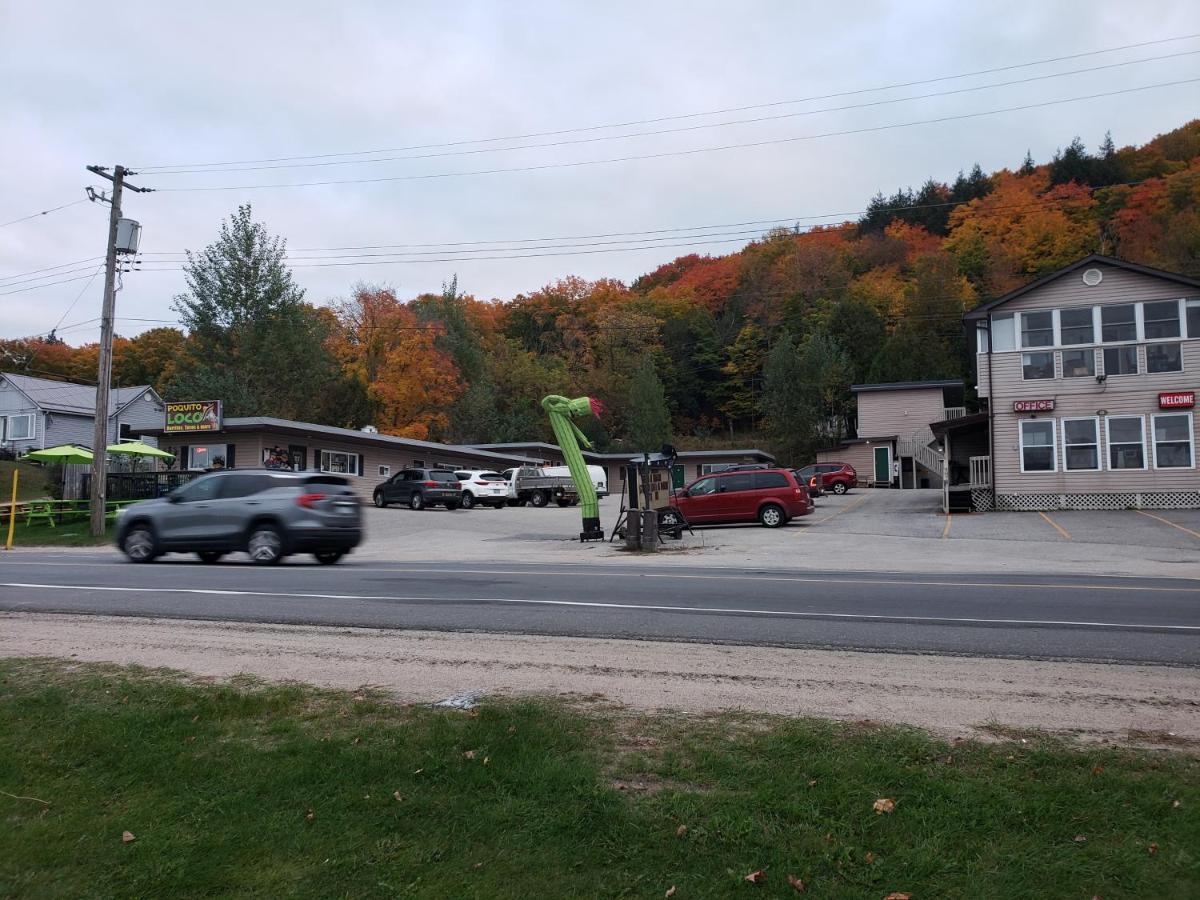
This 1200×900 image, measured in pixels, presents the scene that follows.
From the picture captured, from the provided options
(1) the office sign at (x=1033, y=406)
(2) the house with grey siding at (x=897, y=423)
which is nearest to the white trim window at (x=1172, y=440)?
(1) the office sign at (x=1033, y=406)

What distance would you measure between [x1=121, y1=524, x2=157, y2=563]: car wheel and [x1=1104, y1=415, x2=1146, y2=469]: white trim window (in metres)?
28.8

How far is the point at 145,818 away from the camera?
4.45 meters

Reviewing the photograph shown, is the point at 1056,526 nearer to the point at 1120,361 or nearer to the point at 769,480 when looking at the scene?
the point at 1120,361

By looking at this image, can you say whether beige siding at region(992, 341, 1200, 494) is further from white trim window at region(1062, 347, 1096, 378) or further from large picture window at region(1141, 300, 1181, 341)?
large picture window at region(1141, 300, 1181, 341)

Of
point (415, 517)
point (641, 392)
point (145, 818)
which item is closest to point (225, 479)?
point (145, 818)

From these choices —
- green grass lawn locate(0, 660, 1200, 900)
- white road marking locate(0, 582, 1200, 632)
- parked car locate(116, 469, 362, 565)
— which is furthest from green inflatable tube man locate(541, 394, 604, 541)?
green grass lawn locate(0, 660, 1200, 900)

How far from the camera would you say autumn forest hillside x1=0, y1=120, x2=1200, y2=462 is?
5688 centimetres

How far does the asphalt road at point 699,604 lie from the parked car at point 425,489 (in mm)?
22826

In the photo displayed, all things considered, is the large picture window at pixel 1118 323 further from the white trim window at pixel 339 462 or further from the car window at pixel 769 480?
the white trim window at pixel 339 462

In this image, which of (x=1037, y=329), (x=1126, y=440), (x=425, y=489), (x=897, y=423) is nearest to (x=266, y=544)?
(x=425, y=489)

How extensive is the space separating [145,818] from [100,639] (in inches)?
192

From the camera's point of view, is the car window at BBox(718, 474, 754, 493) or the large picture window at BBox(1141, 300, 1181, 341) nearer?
the car window at BBox(718, 474, 754, 493)

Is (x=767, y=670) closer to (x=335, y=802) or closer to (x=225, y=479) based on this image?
(x=335, y=802)

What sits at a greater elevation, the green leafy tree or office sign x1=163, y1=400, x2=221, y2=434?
the green leafy tree
